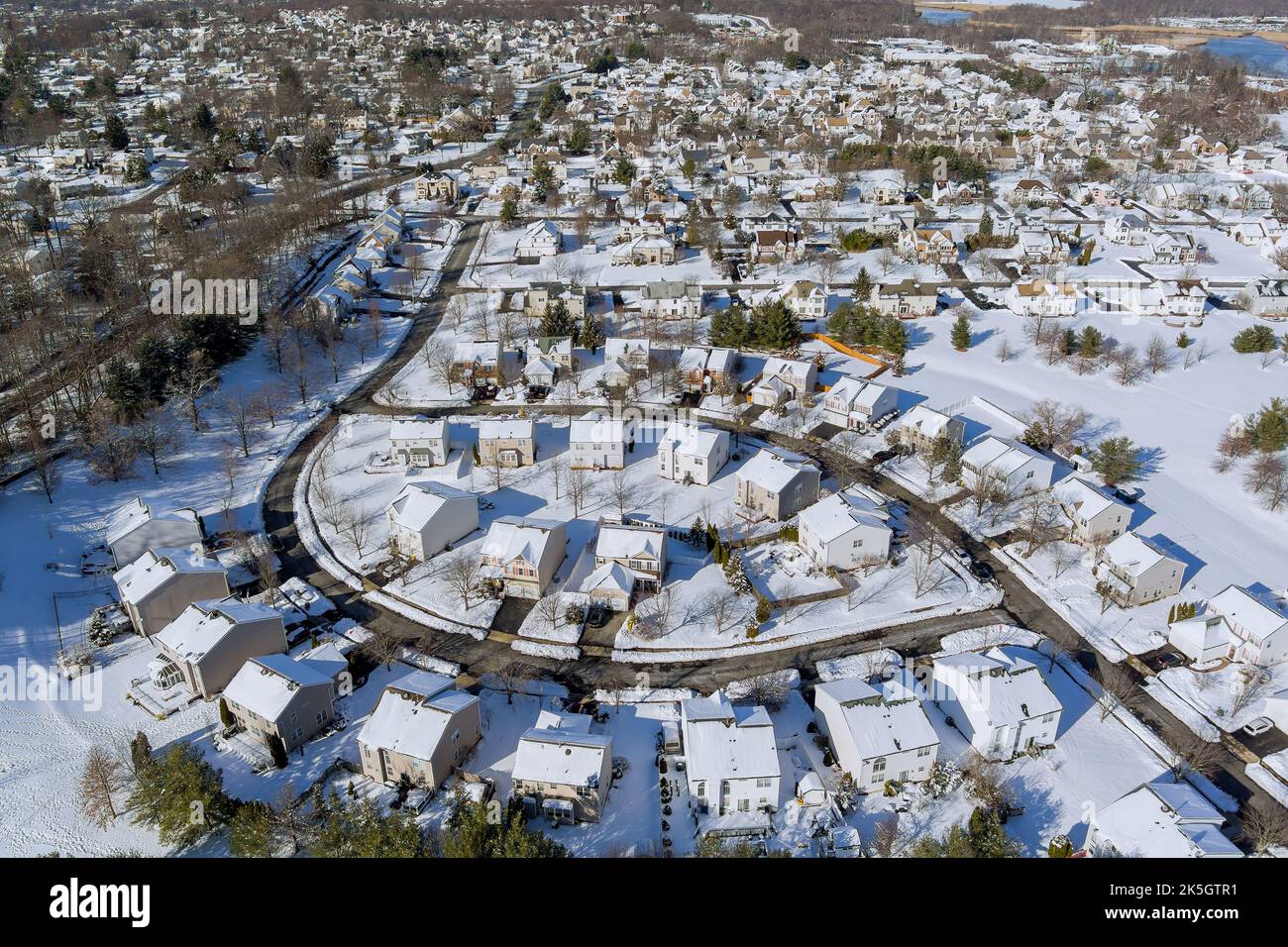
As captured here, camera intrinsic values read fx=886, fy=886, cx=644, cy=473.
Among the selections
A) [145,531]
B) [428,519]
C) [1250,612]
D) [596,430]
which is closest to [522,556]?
[428,519]

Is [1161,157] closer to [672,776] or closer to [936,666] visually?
[936,666]

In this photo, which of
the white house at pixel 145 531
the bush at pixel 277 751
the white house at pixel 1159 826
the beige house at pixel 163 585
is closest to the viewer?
the white house at pixel 1159 826

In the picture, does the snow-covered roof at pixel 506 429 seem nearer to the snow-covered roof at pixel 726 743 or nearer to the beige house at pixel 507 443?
the beige house at pixel 507 443

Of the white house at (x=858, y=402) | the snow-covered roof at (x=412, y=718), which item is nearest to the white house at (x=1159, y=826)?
the snow-covered roof at (x=412, y=718)

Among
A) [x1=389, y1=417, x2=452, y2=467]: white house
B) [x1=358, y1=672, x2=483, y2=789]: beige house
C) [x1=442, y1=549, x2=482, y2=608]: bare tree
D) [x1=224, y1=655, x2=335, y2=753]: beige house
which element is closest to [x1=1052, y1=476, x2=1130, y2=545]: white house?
[x1=442, y1=549, x2=482, y2=608]: bare tree

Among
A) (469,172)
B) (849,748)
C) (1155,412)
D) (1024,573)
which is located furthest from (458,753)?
(469,172)

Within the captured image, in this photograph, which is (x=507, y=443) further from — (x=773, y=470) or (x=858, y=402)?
(x=858, y=402)
